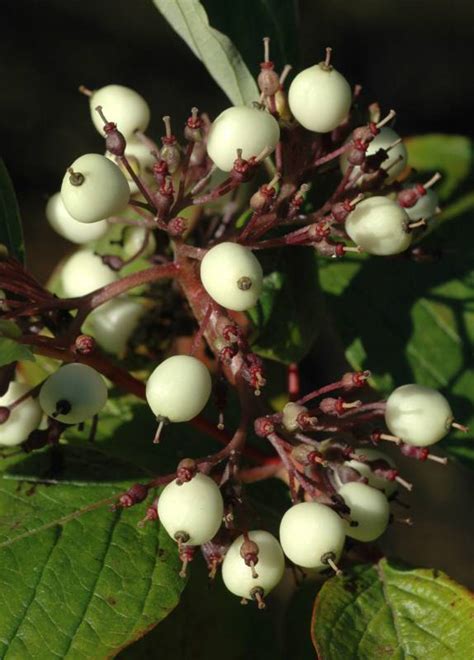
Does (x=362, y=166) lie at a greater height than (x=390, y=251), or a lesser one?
greater

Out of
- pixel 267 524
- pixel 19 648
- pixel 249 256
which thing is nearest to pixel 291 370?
pixel 267 524

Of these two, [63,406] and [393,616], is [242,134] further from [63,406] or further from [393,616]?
[393,616]

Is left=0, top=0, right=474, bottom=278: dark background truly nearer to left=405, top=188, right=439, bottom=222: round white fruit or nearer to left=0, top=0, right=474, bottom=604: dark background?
left=0, top=0, right=474, bottom=604: dark background

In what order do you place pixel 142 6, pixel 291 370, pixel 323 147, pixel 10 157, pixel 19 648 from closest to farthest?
1. pixel 19 648
2. pixel 323 147
3. pixel 291 370
4. pixel 10 157
5. pixel 142 6

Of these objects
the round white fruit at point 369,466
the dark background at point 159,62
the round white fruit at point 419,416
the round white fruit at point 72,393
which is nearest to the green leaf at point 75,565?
the round white fruit at point 72,393

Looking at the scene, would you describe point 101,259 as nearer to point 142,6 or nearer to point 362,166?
point 362,166

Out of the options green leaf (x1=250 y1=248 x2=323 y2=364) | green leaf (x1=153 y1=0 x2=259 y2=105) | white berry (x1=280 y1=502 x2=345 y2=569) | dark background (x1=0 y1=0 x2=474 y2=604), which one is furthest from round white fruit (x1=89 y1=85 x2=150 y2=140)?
dark background (x1=0 y1=0 x2=474 y2=604)
